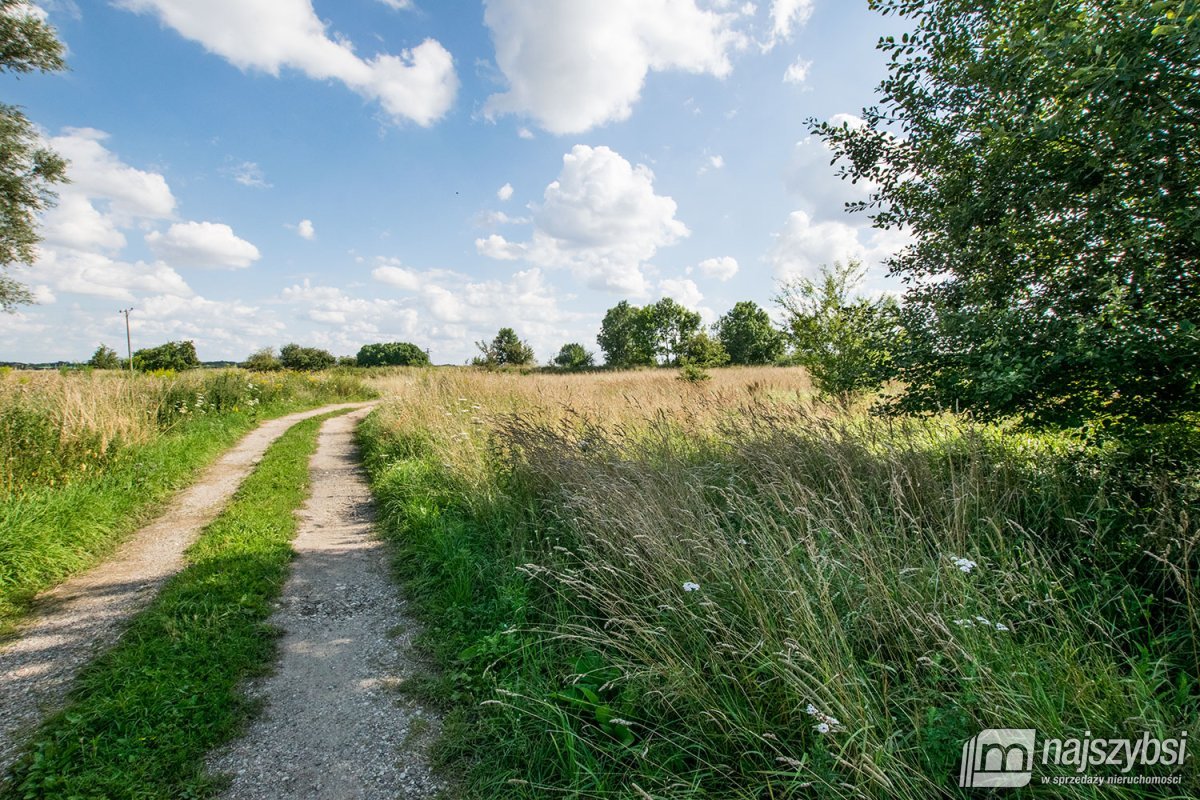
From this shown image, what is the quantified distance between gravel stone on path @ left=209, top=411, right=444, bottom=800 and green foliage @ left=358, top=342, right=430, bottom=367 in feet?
243

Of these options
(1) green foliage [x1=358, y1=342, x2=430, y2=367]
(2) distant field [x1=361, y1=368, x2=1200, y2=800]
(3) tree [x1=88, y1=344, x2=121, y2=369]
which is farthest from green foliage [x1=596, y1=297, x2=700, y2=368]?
(2) distant field [x1=361, y1=368, x2=1200, y2=800]

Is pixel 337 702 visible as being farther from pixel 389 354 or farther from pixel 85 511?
pixel 389 354

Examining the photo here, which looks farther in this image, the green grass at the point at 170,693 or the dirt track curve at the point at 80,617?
the dirt track curve at the point at 80,617

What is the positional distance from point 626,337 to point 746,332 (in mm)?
16076

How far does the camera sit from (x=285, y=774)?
103 inches

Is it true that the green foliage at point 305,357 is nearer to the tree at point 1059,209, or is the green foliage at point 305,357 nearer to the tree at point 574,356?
the tree at point 574,356

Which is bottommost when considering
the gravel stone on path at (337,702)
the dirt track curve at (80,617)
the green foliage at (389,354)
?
the gravel stone on path at (337,702)

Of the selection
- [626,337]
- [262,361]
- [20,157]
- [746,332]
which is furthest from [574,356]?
[20,157]

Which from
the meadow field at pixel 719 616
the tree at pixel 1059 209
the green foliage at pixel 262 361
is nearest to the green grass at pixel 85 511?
the meadow field at pixel 719 616

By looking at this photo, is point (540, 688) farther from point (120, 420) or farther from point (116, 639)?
point (120, 420)

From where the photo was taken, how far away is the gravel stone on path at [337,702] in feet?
8.50

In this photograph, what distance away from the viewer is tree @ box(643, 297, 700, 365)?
2459 inches

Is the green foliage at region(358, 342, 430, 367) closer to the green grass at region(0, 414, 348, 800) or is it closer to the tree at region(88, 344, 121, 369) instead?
the tree at region(88, 344, 121, 369)

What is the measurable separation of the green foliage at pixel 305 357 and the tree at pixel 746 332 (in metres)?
46.5
